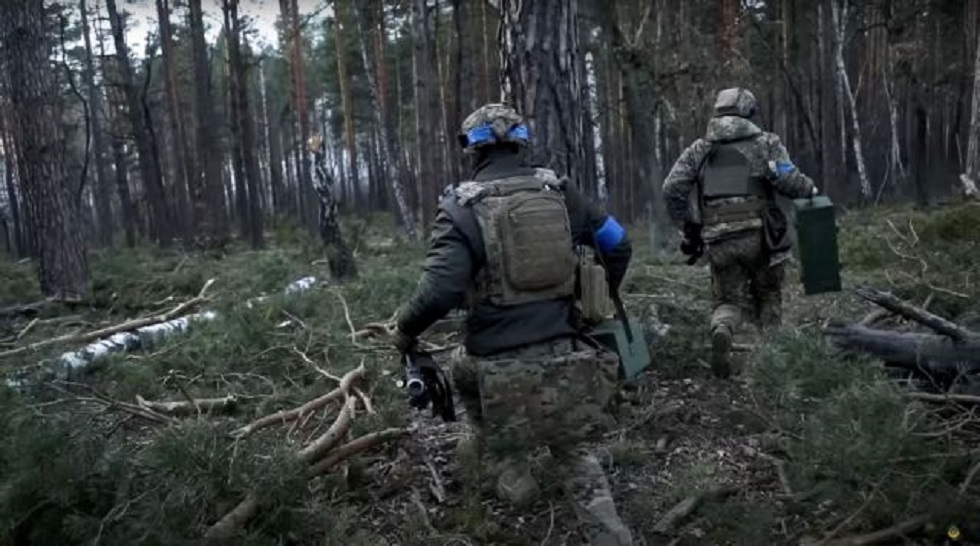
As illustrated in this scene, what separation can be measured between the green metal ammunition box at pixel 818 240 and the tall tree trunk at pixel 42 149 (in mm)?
8294

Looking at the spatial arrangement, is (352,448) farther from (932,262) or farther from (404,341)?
(932,262)

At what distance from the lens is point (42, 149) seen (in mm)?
9195

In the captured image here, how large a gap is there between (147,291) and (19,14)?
3700 mm

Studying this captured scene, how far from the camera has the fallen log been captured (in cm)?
373

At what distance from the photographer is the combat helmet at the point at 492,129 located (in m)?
3.38

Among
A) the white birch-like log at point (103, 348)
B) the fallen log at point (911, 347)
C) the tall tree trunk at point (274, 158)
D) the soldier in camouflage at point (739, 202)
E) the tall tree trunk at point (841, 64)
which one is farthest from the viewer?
the tall tree trunk at point (274, 158)

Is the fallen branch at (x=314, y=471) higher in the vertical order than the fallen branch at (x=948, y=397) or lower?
lower

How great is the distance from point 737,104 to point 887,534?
11.7 ft

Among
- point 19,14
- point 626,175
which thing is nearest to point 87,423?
point 19,14

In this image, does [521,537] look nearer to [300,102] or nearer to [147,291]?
[147,291]

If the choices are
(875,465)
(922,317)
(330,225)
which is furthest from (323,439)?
(330,225)

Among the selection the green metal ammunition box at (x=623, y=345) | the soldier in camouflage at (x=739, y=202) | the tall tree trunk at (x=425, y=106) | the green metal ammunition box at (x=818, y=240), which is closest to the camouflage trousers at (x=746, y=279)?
the soldier in camouflage at (x=739, y=202)

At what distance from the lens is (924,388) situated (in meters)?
3.93

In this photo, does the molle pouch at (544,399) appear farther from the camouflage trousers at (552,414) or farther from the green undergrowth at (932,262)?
the green undergrowth at (932,262)
